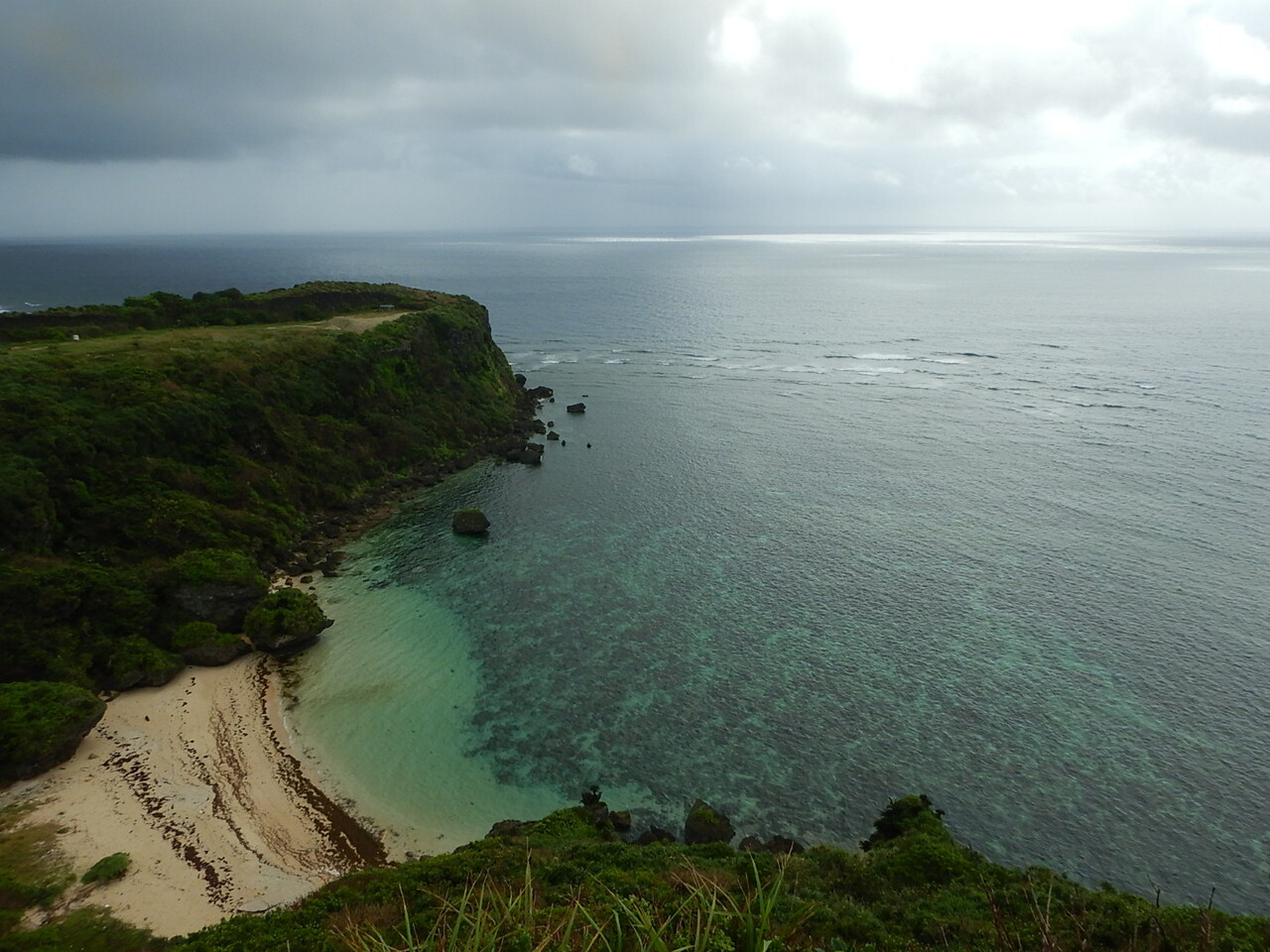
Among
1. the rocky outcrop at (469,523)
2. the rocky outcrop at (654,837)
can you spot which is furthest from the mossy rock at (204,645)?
the rocky outcrop at (654,837)

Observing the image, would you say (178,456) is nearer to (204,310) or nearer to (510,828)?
(204,310)

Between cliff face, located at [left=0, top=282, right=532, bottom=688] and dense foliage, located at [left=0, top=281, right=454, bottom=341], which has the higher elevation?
dense foliage, located at [left=0, top=281, right=454, bottom=341]

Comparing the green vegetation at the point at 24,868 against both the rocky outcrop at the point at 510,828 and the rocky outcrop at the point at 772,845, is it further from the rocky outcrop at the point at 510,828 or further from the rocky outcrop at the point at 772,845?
the rocky outcrop at the point at 772,845

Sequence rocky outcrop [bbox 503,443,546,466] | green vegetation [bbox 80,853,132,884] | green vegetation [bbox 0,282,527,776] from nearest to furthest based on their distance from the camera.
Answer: green vegetation [bbox 80,853,132,884], green vegetation [bbox 0,282,527,776], rocky outcrop [bbox 503,443,546,466]

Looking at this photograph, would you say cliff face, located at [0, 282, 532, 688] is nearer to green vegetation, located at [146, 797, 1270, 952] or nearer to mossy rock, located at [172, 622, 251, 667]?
mossy rock, located at [172, 622, 251, 667]

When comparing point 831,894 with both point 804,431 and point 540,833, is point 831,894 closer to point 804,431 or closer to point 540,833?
point 540,833

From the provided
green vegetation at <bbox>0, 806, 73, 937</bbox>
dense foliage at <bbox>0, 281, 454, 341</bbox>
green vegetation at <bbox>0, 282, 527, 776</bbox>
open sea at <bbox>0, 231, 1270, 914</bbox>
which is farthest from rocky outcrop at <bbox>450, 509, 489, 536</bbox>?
dense foliage at <bbox>0, 281, 454, 341</bbox>
